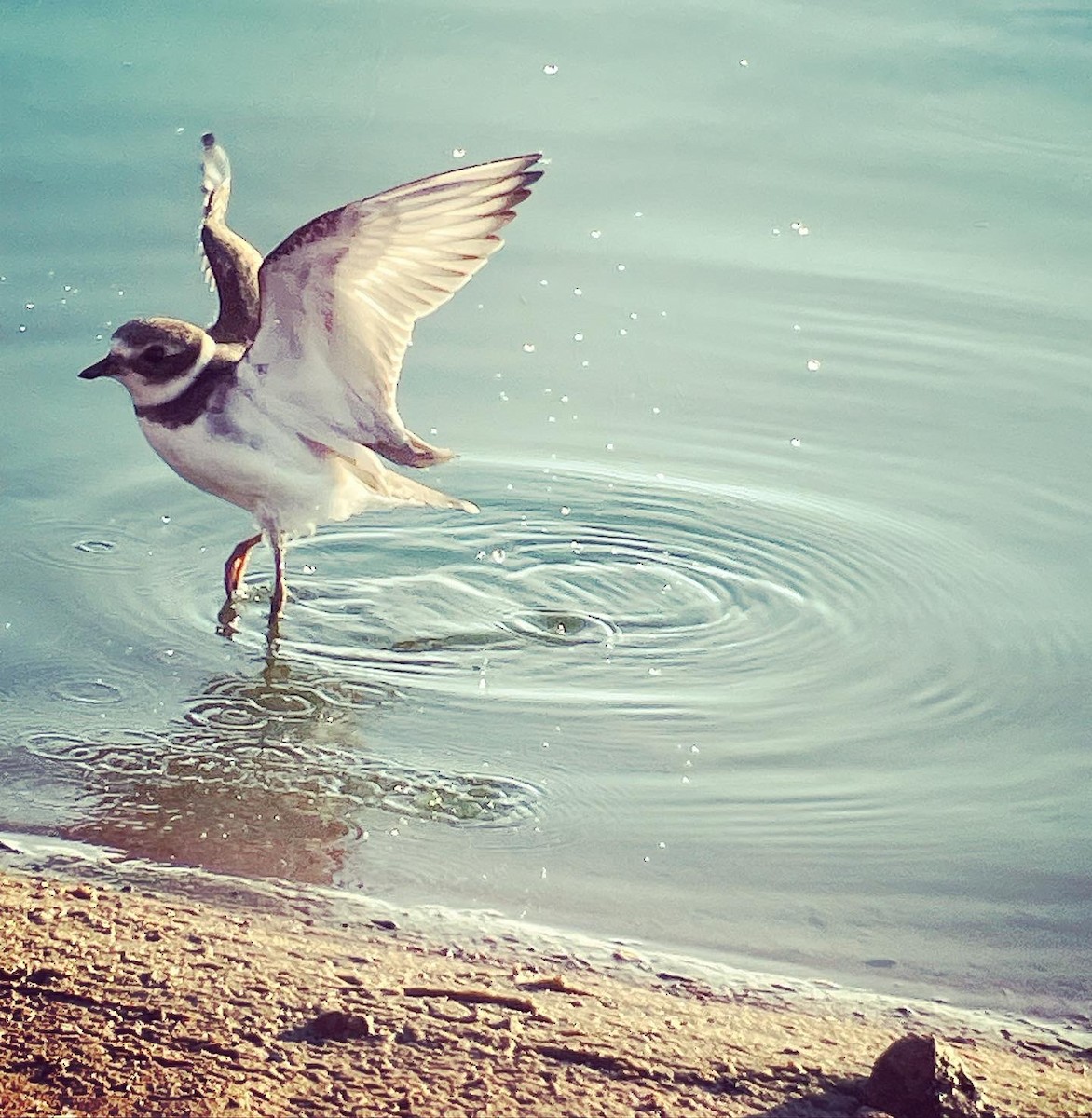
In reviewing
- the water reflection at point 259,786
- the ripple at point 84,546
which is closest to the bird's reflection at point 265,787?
the water reflection at point 259,786

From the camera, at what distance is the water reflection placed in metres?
4.70

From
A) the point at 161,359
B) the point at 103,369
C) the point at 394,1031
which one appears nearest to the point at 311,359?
the point at 161,359

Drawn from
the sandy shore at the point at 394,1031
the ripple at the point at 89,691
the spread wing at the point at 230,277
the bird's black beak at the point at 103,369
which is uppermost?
the spread wing at the point at 230,277

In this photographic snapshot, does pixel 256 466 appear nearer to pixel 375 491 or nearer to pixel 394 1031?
pixel 375 491

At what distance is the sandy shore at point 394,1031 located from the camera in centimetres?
333

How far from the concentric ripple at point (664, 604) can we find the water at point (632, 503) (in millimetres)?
21

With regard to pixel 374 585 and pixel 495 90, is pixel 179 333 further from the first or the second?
pixel 495 90

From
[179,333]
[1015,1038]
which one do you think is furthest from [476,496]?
[1015,1038]

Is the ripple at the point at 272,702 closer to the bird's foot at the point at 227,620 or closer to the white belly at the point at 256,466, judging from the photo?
the bird's foot at the point at 227,620

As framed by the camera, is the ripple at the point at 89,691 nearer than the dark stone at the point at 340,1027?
No

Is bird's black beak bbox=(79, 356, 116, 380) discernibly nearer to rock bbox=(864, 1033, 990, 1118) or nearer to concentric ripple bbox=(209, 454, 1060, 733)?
concentric ripple bbox=(209, 454, 1060, 733)

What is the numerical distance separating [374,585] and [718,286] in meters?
3.10

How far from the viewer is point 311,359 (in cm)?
594

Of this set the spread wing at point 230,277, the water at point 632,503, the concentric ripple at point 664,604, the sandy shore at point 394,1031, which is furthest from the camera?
the spread wing at point 230,277
